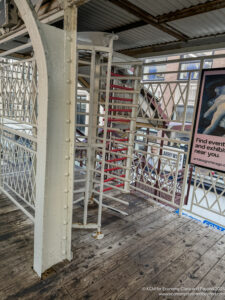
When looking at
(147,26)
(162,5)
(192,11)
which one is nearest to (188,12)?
(192,11)

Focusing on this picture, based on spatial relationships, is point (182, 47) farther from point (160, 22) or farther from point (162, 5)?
point (162, 5)

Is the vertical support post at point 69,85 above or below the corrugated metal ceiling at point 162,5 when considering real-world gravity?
below

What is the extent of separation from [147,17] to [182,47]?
1.25 metres

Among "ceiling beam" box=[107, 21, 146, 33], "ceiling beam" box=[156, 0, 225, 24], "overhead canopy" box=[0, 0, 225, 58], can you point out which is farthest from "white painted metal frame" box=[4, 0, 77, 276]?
"ceiling beam" box=[107, 21, 146, 33]

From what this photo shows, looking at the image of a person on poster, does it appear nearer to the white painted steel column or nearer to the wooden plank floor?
the wooden plank floor

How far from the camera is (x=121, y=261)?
2.50 m

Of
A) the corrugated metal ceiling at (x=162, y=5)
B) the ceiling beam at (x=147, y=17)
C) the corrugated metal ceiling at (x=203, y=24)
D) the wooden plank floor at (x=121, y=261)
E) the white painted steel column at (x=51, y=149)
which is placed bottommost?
the wooden plank floor at (x=121, y=261)

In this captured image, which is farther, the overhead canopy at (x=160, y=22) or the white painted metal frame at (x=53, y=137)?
the overhead canopy at (x=160, y=22)

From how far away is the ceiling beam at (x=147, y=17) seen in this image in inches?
103

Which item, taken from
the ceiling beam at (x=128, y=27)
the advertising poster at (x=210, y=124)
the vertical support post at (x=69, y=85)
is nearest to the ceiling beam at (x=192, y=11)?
the ceiling beam at (x=128, y=27)

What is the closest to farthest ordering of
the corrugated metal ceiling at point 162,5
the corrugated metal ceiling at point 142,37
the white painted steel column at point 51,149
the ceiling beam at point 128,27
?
the white painted steel column at point 51,149 < the corrugated metal ceiling at point 162,5 < the ceiling beam at point 128,27 < the corrugated metal ceiling at point 142,37

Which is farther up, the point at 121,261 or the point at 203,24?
the point at 203,24

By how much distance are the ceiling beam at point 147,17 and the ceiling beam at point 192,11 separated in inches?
4.2

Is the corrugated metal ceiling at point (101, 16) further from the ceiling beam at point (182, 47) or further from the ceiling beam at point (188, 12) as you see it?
the ceiling beam at point (182, 47)
